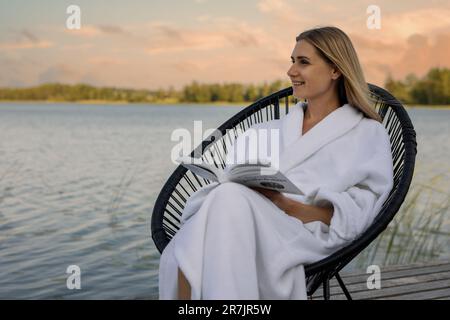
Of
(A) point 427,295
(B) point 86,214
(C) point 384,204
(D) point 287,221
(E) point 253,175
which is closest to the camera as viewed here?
(E) point 253,175

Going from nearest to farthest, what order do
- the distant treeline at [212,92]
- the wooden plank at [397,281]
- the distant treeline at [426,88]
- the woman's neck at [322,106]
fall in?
the woman's neck at [322,106]
the wooden plank at [397,281]
the distant treeline at [426,88]
the distant treeline at [212,92]

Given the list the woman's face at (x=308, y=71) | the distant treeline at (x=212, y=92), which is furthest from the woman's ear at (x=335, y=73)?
the distant treeline at (x=212, y=92)

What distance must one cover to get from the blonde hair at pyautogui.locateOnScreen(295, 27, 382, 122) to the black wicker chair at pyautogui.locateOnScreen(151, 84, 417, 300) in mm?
182

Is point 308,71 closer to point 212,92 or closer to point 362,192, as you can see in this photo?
point 362,192

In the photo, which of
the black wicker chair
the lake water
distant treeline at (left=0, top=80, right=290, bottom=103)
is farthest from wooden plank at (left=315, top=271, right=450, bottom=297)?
distant treeline at (left=0, top=80, right=290, bottom=103)

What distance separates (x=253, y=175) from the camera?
1.81 metres

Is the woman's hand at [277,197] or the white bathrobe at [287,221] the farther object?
the woman's hand at [277,197]

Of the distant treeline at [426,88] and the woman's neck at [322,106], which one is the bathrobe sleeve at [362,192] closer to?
the woman's neck at [322,106]

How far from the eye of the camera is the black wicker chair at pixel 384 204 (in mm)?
1946

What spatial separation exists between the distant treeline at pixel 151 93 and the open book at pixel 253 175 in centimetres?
1256

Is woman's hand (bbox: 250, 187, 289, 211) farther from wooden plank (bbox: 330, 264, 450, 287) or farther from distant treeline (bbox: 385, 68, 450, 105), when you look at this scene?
distant treeline (bbox: 385, 68, 450, 105)

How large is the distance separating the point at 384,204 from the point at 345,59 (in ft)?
1.78

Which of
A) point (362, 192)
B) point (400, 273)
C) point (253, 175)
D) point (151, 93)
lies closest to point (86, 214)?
point (400, 273)

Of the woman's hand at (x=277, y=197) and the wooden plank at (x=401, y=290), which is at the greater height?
the woman's hand at (x=277, y=197)
